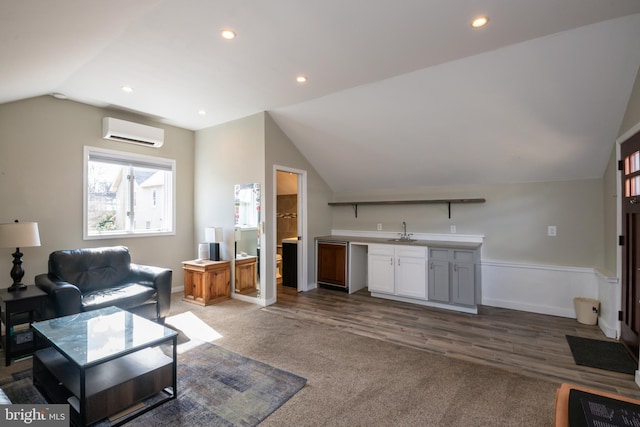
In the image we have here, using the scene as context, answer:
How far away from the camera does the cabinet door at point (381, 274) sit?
4.74m

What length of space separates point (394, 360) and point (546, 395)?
113cm

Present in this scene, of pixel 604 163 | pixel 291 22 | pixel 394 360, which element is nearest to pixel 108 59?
pixel 291 22

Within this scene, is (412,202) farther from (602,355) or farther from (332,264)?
(602,355)

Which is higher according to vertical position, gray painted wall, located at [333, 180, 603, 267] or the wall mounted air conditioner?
the wall mounted air conditioner

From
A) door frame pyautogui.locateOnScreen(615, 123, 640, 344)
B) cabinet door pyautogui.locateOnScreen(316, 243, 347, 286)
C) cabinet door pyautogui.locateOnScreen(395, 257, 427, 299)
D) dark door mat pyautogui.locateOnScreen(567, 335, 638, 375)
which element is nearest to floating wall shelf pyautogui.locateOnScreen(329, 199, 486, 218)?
cabinet door pyautogui.locateOnScreen(316, 243, 347, 286)

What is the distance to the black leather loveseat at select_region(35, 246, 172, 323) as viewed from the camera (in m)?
2.99

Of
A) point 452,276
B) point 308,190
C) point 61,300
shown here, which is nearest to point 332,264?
point 308,190

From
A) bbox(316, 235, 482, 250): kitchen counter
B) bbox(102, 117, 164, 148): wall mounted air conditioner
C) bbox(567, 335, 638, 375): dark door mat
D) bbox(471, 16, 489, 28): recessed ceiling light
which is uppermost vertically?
bbox(471, 16, 489, 28): recessed ceiling light

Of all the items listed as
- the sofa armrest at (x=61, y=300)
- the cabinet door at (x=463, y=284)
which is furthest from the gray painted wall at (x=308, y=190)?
the cabinet door at (x=463, y=284)

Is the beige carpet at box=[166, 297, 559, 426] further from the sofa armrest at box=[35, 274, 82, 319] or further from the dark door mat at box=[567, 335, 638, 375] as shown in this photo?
the sofa armrest at box=[35, 274, 82, 319]

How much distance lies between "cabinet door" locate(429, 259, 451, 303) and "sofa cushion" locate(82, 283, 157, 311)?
11.8ft

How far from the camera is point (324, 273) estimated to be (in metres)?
5.39

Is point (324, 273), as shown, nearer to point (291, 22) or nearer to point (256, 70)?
point (256, 70)

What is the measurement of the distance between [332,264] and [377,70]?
3192mm
